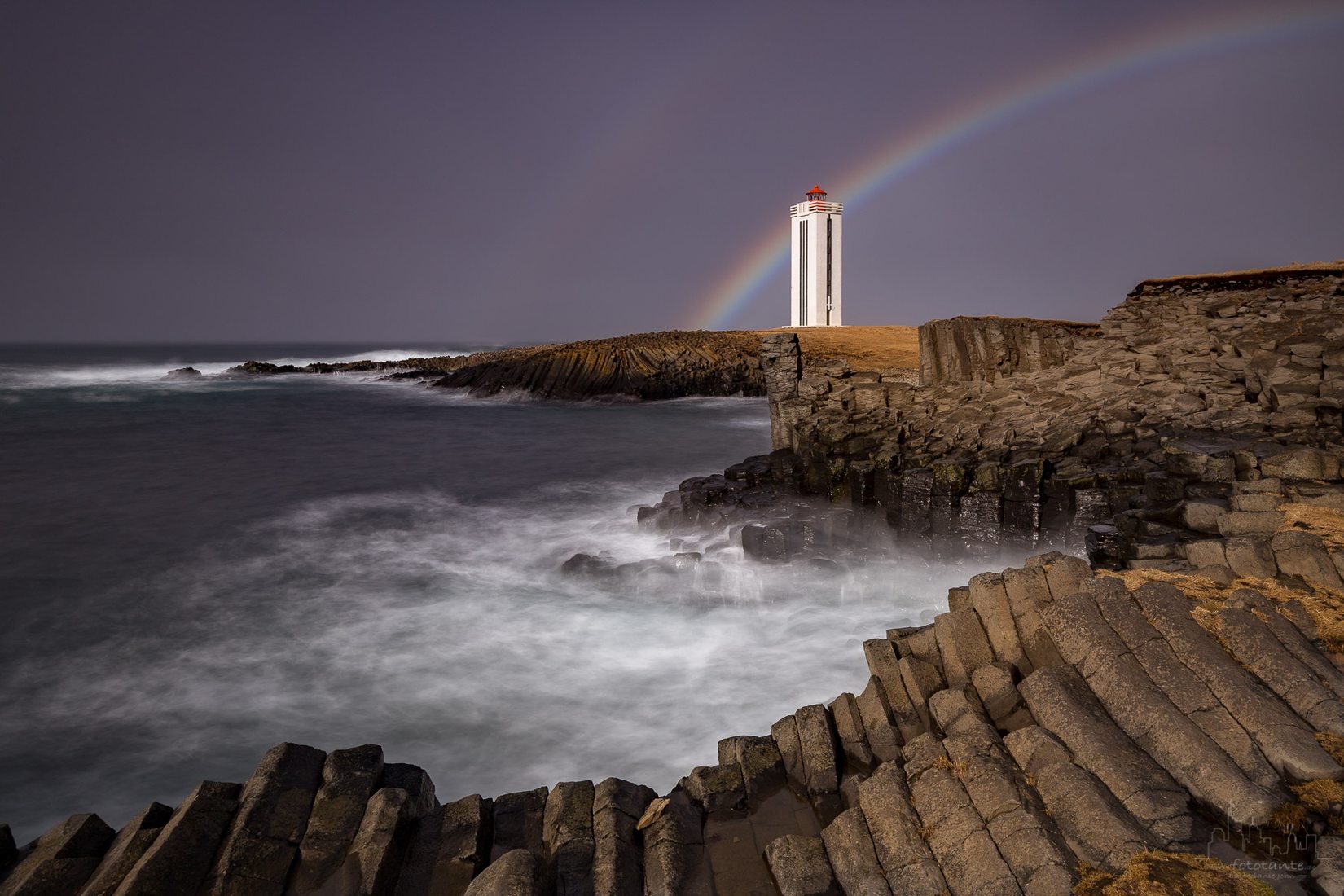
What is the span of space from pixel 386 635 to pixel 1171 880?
8.06 metres

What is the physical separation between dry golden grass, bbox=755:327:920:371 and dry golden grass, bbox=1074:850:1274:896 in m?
21.6

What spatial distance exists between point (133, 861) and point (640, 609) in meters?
5.85

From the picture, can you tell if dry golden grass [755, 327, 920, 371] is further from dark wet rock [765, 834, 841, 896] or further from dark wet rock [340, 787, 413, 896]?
dark wet rock [340, 787, 413, 896]

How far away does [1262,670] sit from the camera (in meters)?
3.85

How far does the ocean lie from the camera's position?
6.39 meters

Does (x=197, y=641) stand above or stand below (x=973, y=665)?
below

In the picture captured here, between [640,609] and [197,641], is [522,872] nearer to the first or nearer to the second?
[640,609]

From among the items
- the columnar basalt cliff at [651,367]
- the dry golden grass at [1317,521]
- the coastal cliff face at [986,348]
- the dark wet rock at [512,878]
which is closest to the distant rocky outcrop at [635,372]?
the columnar basalt cliff at [651,367]

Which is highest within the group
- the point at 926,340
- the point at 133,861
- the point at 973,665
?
the point at 926,340

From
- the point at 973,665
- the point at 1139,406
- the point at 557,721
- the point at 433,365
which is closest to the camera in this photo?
the point at 973,665

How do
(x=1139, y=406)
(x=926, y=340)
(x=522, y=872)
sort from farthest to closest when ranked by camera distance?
(x=926, y=340)
(x=1139, y=406)
(x=522, y=872)

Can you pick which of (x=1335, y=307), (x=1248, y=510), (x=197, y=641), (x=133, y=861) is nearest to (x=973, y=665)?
(x=1248, y=510)

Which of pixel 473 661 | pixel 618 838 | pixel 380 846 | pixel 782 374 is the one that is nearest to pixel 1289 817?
pixel 618 838

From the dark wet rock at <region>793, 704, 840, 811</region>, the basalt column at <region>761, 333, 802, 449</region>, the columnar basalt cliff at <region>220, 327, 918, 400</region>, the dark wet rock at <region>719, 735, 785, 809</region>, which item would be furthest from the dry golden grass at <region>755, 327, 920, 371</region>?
the dark wet rock at <region>719, 735, 785, 809</region>
